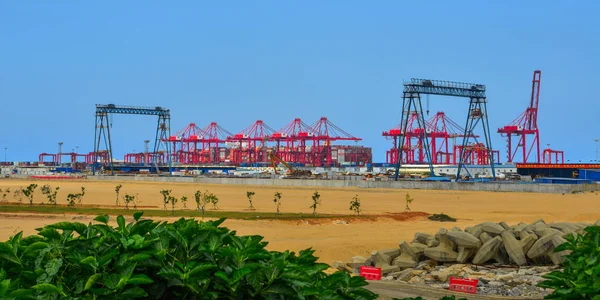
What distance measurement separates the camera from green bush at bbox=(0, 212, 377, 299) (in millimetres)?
4565

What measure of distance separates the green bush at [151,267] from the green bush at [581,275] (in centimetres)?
176

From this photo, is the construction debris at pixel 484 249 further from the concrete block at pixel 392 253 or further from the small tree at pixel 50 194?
the small tree at pixel 50 194

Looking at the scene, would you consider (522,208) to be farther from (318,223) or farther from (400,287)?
(400,287)

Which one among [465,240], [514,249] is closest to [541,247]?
[514,249]

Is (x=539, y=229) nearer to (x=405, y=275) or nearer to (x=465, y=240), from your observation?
(x=465, y=240)

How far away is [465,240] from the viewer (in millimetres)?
13609

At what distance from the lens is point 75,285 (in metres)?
4.58

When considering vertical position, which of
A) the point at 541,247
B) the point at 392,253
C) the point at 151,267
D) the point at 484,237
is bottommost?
the point at 392,253

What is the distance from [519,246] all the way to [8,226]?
54.0 feet

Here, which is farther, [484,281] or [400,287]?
[484,281]

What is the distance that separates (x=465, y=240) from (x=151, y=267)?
9.79m

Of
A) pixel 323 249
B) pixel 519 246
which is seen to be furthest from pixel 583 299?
pixel 323 249

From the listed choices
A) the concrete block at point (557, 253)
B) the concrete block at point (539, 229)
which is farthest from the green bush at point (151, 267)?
the concrete block at point (539, 229)

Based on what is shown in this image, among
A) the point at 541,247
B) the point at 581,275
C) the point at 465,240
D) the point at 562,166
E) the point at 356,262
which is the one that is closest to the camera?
the point at 581,275
